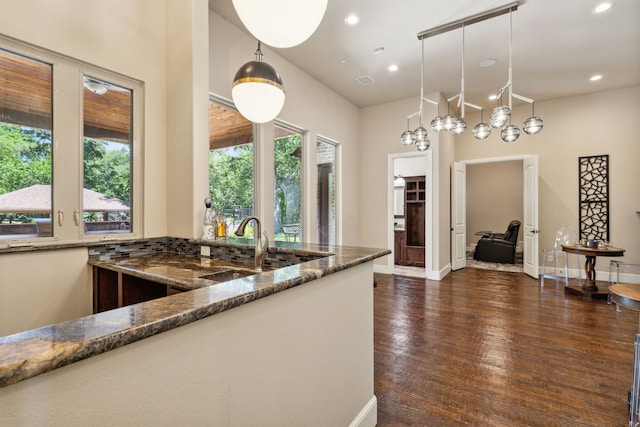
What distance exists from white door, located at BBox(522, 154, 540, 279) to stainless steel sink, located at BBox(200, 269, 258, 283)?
18.5ft

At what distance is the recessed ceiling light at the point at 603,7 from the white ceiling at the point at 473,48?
0.06 meters

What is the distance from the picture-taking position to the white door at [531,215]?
5.54 m

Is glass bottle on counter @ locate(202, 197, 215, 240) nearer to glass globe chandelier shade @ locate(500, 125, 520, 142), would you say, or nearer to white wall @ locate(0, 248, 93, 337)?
white wall @ locate(0, 248, 93, 337)

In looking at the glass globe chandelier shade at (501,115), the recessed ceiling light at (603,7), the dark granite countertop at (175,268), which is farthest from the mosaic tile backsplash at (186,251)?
the recessed ceiling light at (603,7)

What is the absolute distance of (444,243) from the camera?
588 cm

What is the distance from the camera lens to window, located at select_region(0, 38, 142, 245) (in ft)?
6.88

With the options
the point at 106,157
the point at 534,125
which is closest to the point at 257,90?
the point at 106,157

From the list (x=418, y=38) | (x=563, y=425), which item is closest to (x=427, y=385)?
(x=563, y=425)

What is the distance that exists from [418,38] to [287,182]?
2.48m

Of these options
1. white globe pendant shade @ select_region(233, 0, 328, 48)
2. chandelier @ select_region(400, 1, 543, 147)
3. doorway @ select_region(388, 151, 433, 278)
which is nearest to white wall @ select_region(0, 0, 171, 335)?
white globe pendant shade @ select_region(233, 0, 328, 48)

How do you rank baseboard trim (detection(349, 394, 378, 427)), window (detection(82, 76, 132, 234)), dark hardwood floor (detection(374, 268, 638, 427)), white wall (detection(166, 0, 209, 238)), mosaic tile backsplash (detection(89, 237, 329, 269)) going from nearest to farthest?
baseboard trim (detection(349, 394, 378, 427)) < dark hardwood floor (detection(374, 268, 638, 427)) < mosaic tile backsplash (detection(89, 237, 329, 269)) < window (detection(82, 76, 132, 234)) < white wall (detection(166, 0, 209, 238))

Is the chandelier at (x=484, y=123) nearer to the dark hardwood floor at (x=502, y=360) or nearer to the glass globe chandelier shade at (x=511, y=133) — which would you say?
the glass globe chandelier shade at (x=511, y=133)

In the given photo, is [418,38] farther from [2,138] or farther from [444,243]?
[2,138]

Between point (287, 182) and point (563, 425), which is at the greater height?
point (287, 182)
